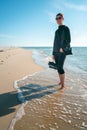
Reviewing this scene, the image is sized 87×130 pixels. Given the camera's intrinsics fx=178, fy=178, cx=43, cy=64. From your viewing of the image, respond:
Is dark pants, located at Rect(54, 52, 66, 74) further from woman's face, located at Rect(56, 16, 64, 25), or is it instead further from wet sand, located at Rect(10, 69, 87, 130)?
woman's face, located at Rect(56, 16, 64, 25)

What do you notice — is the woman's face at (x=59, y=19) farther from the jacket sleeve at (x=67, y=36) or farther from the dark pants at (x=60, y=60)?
the dark pants at (x=60, y=60)

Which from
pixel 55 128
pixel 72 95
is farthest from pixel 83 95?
pixel 55 128

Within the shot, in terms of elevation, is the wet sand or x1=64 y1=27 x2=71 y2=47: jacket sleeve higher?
x1=64 y1=27 x2=71 y2=47: jacket sleeve

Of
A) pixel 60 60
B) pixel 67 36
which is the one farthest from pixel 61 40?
pixel 60 60

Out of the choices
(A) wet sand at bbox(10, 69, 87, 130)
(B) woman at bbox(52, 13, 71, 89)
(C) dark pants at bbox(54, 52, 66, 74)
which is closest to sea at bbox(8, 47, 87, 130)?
(A) wet sand at bbox(10, 69, 87, 130)

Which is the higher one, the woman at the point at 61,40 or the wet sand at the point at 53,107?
the woman at the point at 61,40

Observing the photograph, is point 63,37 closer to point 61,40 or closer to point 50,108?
point 61,40

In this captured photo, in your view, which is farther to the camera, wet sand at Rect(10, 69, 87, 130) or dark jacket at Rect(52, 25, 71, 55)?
dark jacket at Rect(52, 25, 71, 55)

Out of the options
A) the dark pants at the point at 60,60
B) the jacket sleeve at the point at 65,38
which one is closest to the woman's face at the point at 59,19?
the jacket sleeve at the point at 65,38

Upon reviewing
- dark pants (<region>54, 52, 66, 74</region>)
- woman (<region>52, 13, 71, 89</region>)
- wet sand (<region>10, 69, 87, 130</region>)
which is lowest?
wet sand (<region>10, 69, 87, 130</region>)

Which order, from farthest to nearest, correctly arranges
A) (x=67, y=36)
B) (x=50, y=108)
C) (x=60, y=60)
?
(x=60, y=60) → (x=67, y=36) → (x=50, y=108)

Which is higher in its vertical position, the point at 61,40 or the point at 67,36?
the point at 67,36

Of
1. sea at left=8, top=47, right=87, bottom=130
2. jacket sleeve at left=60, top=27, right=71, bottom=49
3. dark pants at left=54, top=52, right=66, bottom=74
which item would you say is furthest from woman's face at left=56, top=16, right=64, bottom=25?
sea at left=8, top=47, right=87, bottom=130

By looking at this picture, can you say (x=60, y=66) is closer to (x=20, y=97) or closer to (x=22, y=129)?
(x=20, y=97)
